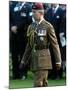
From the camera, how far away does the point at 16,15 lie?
3.28m

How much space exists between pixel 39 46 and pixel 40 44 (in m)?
0.02

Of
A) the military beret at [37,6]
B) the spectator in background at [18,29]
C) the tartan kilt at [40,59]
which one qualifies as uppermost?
the military beret at [37,6]

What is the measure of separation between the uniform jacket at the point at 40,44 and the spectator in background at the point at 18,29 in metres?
0.06

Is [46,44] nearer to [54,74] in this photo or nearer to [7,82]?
[54,74]

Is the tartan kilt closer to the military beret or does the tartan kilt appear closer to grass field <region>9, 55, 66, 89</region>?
grass field <region>9, 55, 66, 89</region>

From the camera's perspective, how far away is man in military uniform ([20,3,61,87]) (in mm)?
3328

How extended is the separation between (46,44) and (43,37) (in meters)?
0.08

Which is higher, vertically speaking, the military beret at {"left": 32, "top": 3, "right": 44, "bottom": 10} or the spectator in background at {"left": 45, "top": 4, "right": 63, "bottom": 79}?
the military beret at {"left": 32, "top": 3, "right": 44, "bottom": 10}

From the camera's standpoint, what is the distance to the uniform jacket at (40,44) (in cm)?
333

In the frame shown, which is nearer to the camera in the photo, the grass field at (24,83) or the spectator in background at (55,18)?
the grass field at (24,83)

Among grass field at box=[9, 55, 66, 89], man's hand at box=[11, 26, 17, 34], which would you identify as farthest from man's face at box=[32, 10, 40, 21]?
grass field at box=[9, 55, 66, 89]

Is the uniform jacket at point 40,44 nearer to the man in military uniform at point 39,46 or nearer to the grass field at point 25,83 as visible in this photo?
the man in military uniform at point 39,46

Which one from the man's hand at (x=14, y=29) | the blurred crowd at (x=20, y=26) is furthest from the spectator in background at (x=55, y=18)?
the man's hand at (x=14, y=29)

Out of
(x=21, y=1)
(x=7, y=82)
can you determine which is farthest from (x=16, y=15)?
(x=7, y=82)
